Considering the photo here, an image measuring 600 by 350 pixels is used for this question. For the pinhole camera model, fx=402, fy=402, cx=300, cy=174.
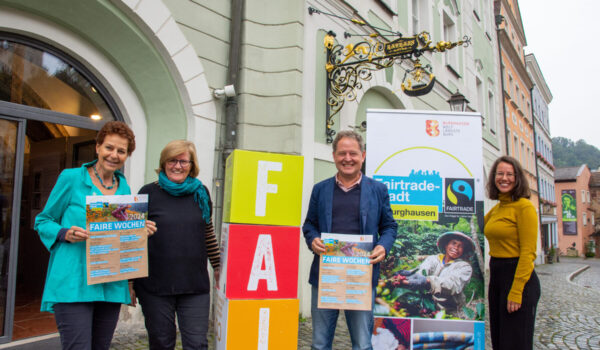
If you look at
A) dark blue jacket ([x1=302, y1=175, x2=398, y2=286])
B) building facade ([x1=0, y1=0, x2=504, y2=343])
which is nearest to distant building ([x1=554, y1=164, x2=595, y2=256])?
building facade ([x1=0, y1=0, x2=504, y2=343])

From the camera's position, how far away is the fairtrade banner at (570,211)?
1448 inches

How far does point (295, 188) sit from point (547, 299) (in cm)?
781

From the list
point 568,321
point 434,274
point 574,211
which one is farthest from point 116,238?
point 574,211

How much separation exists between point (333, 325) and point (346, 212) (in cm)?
72

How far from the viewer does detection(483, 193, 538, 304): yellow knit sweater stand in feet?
8.71

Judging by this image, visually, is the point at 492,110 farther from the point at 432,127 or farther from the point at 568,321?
the point at 432,127

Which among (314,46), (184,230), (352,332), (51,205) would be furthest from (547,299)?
(51,205)

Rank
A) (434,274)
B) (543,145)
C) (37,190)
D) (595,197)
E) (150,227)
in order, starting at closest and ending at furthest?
(150,227) < (434,274) < (37,190) < (543,145) < (595,197)

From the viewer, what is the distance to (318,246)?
7.92 feet

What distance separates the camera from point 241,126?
488 cm

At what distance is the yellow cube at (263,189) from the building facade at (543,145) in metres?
26.6

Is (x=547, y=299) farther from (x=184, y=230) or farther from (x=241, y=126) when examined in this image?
(x=184, y=230)

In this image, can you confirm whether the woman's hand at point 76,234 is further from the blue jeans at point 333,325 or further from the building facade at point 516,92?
the building facade at point 516,92

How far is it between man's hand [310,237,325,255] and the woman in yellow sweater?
4.40 feet
